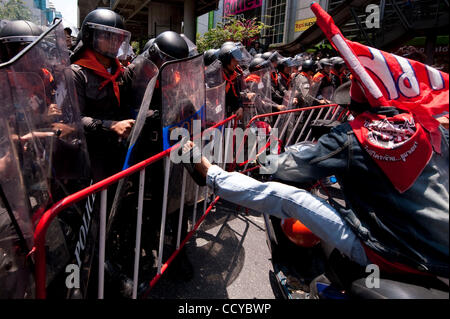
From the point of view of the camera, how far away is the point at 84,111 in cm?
228

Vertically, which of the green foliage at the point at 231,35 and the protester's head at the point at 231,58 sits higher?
the protester's head at the point at 231,58

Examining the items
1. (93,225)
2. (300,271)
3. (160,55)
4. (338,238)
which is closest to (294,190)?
(338,238)

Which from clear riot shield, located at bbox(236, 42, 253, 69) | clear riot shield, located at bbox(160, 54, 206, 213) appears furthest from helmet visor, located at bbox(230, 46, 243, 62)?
clear riot shield, located at bbox(160, 54, 206, 213)

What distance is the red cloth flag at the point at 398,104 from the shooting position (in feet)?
3.83

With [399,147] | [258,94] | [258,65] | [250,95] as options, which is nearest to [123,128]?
[399,147]

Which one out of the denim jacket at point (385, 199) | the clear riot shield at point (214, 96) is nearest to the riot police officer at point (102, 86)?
the clear riot shield at point (214, 96)

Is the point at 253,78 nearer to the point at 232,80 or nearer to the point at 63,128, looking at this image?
the point at 232,80

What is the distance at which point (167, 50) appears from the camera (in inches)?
96.4

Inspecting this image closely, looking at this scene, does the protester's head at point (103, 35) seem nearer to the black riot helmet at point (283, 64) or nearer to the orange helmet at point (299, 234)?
the orange helmet at point (299, 234)

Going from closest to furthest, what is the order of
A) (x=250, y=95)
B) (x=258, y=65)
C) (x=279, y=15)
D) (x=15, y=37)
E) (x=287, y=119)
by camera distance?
(x=15, y=37), (x=250, y=95), (x=287, y=119), (x=258, y=65), (x=279, y=15)

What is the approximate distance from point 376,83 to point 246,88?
3.80 metres

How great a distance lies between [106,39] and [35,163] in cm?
142

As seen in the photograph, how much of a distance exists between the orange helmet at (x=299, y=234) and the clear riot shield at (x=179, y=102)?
2.96ft

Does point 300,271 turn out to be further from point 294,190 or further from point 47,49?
point 47,49
